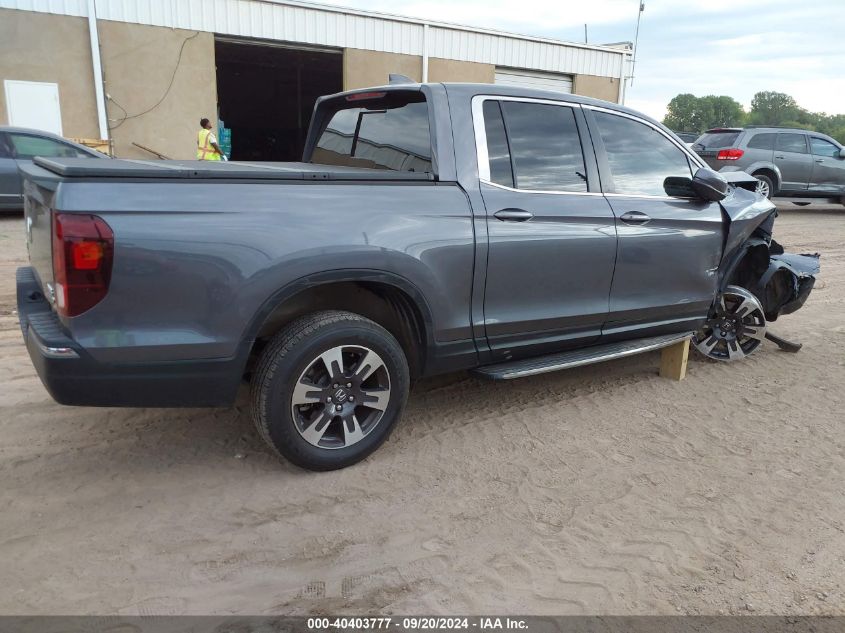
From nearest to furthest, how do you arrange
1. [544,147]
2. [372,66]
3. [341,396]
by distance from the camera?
1. [341,396]
2. [544,147]
3. [372,66]

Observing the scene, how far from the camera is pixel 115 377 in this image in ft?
8.96

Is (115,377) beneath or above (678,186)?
beneath

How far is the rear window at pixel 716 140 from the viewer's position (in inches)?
540

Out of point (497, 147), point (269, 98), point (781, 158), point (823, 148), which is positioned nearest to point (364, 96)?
point (497, 147)

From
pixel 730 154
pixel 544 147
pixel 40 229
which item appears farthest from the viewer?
pixel 730 154

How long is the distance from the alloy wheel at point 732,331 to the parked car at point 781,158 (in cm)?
942

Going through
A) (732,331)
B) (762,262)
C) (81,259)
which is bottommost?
(732,331)

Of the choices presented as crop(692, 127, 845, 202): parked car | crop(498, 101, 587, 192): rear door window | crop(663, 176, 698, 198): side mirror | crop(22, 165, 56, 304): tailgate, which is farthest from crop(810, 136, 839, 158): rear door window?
crop(22, 165, 56, 304): tailgate

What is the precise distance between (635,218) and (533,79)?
16.0m

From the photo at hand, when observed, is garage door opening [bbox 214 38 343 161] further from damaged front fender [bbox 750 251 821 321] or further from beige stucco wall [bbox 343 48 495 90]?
damaged front fender [bbox 750 251 821 321]

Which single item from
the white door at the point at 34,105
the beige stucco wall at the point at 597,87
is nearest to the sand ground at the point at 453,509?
the white door at the point at 34,105

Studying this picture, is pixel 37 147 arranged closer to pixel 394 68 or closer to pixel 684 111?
pixel 394 68

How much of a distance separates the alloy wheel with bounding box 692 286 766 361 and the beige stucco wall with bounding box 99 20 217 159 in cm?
1273

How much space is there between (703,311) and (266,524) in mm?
3299
